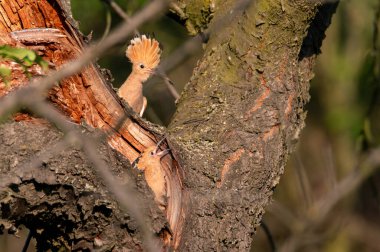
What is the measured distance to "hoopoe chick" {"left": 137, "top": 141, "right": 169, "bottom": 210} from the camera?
2.62m

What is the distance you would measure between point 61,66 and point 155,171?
0.50 metres

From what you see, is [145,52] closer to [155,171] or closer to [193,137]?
[193,137]

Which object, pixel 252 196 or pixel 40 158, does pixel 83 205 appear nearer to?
pixel 40 158

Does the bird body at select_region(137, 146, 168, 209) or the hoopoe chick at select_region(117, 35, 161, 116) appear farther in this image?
the hoopoe chick at select_region(117, 35, 161, 116)

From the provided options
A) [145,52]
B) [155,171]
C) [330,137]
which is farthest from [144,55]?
[330,137]

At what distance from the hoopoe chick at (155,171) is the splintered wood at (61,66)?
4cm

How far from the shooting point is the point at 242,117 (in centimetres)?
300

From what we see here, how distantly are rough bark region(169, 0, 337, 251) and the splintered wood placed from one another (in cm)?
17

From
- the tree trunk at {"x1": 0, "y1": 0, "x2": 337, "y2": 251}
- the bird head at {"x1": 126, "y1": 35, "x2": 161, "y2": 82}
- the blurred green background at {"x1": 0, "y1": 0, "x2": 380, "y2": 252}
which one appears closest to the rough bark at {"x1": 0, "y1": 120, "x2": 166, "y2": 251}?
the tree trunk at {"x1": 0, "y1": 0, "x2": 337, "y2": 251}

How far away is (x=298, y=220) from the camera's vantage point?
18.7ft

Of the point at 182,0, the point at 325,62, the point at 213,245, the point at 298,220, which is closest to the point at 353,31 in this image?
the point at 325,62

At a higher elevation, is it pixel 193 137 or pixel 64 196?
pixel 64 196

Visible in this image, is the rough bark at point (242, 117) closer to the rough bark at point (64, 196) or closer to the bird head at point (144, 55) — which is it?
the rough bark at point (64, 196)

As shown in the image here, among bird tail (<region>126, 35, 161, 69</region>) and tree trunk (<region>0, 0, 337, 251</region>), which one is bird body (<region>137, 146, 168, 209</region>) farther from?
bird tail (<region>126, 35, 161, 69</region>)
